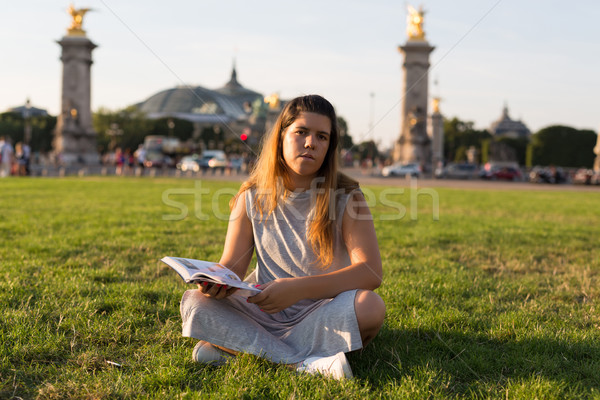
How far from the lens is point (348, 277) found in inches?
121

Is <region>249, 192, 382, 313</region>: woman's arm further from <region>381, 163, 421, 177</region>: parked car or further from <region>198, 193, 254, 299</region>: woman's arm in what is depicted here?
<region>381, 163, 421, 177</region>: parked car

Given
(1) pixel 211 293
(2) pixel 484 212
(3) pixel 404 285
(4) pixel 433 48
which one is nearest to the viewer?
(1) pixel 211 293

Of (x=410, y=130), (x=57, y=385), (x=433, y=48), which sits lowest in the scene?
(x=57, y=385)

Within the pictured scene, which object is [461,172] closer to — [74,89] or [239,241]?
[74,89]

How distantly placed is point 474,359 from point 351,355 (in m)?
0.65

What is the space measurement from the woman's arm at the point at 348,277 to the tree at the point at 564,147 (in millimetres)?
74362

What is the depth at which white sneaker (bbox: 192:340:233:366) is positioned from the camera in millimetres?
3037

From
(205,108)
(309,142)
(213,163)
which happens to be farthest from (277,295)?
(205,108)

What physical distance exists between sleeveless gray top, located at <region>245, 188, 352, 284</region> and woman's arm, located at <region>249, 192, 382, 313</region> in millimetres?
78

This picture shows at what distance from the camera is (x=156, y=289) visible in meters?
4.50

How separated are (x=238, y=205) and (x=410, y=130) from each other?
4726 centimetres

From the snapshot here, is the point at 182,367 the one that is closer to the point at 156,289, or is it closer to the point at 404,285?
the point at 156,289

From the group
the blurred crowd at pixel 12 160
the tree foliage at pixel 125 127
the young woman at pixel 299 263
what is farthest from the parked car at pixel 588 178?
the tree foliage at pixel 125 127

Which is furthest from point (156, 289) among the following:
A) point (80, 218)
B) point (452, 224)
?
point (452, 224)
